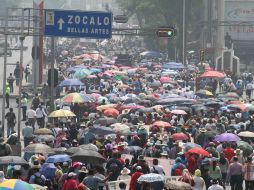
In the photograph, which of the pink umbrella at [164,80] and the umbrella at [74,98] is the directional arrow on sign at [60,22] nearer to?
the umbrella at [74,98]

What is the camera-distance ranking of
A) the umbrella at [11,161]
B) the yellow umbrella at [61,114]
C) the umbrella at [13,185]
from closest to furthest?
1. the umbrella at [13,185]
2. the umbrella at [11,161]
3. the yellow umbrella at [61,114]

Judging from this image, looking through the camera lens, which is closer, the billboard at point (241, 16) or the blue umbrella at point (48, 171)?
the blue umbrella at point (48, 171)

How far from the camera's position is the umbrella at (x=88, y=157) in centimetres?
2817

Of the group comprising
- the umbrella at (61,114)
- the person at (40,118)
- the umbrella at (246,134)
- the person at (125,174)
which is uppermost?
the umbrella at (61,114)

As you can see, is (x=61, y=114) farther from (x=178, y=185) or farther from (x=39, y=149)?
(x=178, y=185)

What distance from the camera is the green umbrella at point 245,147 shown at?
3181 cm

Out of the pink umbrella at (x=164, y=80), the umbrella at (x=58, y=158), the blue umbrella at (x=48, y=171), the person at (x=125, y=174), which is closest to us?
the blue umbrella at (x=48, y=171)

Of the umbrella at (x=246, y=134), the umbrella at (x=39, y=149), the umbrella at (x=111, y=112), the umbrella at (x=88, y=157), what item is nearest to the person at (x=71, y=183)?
the umbrella at (x=88, y=157)

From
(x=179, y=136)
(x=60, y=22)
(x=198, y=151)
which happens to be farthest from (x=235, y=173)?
(x=60, y=22)

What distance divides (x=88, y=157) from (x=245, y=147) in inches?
215

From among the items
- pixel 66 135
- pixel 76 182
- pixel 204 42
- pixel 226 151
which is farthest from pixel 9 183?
pixel 204 42

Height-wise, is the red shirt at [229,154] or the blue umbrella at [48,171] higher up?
the blue umbrella at [48,171]

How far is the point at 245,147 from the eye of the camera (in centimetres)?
3209

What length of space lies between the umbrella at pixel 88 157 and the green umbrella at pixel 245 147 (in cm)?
498
